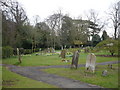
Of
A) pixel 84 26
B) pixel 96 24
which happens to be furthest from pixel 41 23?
pixel 96 24

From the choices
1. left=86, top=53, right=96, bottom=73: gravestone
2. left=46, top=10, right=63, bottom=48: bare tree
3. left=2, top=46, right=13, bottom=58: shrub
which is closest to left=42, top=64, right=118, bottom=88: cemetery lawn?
left=86, top=53, right=96, bottom=73: gravestone

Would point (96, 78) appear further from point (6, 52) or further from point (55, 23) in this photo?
point (55, 23)

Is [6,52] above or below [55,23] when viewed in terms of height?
below

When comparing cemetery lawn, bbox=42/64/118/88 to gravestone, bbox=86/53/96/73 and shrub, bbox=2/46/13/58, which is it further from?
shrub, bbox=2/46/13/58

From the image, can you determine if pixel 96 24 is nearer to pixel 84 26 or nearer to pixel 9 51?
pixel 84 26

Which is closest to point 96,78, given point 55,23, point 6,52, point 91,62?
point 91,62

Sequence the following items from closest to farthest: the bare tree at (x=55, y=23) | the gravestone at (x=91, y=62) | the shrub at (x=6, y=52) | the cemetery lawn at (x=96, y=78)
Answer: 1. the cemetery lawn at (x=96, y=78)
2. the gravestone at (x=91, y=62)
3. the shrub at (x=6, y=52)
4. the bare tree at (x=55, y=23)

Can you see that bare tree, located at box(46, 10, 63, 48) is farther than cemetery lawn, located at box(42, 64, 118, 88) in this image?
Yes

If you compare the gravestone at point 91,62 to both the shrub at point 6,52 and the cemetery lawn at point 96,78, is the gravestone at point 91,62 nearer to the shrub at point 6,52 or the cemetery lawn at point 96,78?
the cemetery lawn at point 96,78

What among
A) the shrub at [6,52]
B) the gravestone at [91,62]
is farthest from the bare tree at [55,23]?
the gravestone at [91,62]

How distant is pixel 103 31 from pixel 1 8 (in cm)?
4746

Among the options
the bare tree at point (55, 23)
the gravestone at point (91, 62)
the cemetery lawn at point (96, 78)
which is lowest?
the cemetery lawn at point (96, 78)

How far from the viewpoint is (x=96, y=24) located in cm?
5534

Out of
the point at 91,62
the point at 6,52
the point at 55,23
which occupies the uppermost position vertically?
the point at 55,23
